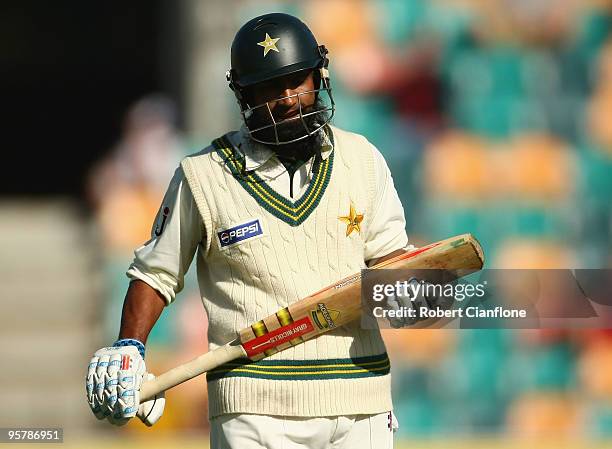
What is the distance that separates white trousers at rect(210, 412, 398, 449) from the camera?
2.64 metres

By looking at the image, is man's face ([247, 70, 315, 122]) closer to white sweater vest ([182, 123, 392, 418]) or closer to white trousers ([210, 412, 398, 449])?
white sweater vest ([182, 123, 392, 418])

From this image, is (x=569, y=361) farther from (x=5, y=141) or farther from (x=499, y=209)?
(x=5, y=141)

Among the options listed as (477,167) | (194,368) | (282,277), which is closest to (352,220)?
(282,277)

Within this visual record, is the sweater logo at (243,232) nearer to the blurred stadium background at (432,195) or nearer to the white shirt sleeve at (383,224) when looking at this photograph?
the white shirt sleeve at (383,224)

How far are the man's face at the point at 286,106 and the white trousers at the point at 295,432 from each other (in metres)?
0.65

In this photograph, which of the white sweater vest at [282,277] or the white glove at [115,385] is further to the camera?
the white sweater vest at [282,277]

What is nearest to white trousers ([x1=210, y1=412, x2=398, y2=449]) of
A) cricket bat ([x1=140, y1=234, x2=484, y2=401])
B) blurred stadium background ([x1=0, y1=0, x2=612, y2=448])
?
cricket bat ([x1=140, y1=234, x2=484, y2=401])

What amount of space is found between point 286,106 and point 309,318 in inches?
19.6

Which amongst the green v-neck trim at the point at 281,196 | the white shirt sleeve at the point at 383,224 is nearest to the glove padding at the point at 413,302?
the white shirt sleeve at the point at 383,224

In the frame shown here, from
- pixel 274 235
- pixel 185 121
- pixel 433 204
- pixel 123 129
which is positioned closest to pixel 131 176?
pixel 185 121

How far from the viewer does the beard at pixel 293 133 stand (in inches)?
108

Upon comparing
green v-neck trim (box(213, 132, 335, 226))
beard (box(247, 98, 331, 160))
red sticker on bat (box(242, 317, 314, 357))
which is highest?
beard (box(247, 98, 331, 160))

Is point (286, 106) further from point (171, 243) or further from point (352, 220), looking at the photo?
point (171, 243)

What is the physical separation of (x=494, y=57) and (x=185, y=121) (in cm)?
190
